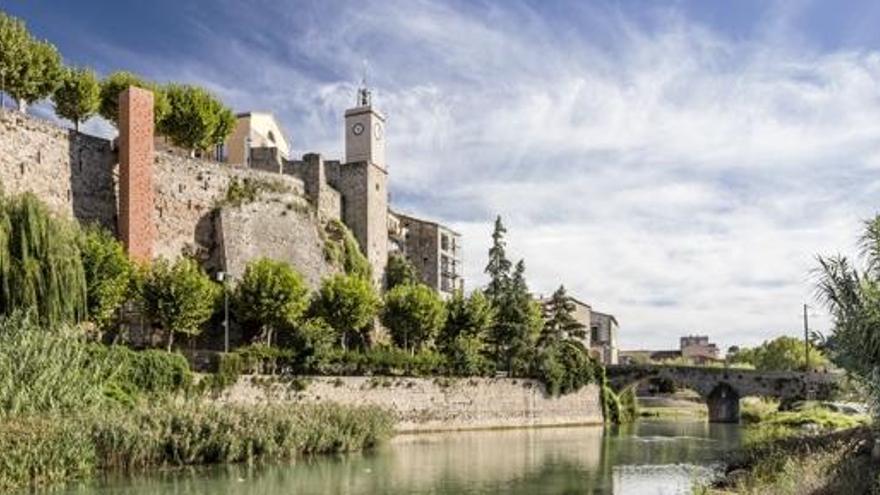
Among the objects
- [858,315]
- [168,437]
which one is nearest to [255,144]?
[168,437]

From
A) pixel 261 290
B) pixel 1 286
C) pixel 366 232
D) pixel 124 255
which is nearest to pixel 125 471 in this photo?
pixel 1 286

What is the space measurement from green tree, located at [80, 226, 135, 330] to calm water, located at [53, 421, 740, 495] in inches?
579

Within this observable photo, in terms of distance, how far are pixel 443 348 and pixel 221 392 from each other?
21625mm

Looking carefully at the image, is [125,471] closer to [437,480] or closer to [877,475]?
[437,480]

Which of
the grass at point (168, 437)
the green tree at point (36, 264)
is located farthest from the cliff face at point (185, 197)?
the grass at point (168, 437)

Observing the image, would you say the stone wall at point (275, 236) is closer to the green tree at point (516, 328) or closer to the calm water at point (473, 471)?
the green tree at point (516, 328)

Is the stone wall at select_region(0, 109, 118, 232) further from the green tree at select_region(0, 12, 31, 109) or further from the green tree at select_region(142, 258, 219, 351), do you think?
the green tree at select_region(142, 258, 219, 351)

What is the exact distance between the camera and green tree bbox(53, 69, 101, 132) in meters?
53.5

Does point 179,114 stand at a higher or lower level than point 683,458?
higher

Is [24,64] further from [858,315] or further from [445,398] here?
[858,315]

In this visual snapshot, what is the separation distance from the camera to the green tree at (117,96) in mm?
57312

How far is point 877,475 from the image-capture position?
14.3 meters

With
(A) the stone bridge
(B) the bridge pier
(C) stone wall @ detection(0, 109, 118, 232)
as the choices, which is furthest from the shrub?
(B) the bridge pier

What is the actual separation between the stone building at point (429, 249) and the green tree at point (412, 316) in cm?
2320
